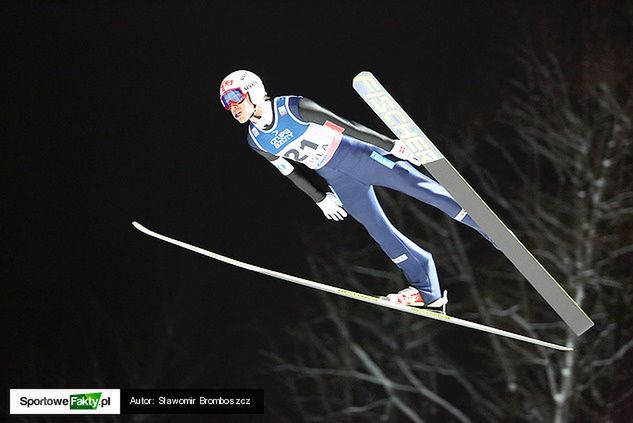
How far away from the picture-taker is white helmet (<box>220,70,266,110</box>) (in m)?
4.84

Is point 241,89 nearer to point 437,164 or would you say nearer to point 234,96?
point 234,96

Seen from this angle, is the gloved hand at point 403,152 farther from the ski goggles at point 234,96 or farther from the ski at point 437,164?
the ski goggles at point 234,96

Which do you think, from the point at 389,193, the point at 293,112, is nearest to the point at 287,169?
the point at 293,112

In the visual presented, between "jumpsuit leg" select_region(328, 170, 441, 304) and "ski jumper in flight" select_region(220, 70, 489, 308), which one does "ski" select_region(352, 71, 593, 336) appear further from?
"jumpsuit leg" select_region(328, 170, 441, 304)

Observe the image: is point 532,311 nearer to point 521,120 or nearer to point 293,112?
point 521,120

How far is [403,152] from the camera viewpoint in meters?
4.81

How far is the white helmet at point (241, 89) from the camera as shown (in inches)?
191

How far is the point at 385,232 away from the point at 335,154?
1.57 feet

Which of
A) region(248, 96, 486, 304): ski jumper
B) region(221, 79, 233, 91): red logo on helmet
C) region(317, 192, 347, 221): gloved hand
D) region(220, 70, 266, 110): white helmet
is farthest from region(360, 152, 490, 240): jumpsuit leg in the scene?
region(221, 79, 233, 91): red logo on helmet

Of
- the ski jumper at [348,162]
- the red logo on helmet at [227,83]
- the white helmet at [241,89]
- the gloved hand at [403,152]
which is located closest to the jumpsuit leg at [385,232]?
the ski jumper at [348,162]

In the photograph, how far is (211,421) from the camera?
9641 millimetres

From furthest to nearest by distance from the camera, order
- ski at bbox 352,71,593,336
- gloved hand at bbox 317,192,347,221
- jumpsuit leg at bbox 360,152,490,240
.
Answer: gloved hand at bbox 317,192,347,221 → jumpsuit leg at bbox 360,152,490,240 → ski at bbox 352,71,593,336

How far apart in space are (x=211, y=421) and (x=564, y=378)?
3337 mm

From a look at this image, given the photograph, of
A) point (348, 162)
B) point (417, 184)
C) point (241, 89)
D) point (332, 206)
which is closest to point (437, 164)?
point (417, 184)
